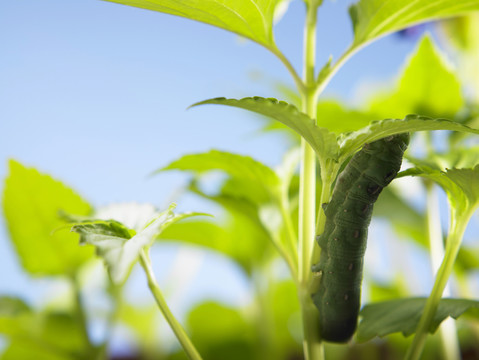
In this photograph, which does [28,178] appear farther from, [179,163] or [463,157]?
[463,157]

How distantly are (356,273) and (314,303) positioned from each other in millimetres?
35

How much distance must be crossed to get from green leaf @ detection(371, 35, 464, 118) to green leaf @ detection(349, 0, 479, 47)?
7.5 inches

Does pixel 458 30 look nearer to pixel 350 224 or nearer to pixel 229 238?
pixel 229 238

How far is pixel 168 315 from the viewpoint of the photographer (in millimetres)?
284

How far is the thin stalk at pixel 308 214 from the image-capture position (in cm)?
29

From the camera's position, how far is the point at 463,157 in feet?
1.19

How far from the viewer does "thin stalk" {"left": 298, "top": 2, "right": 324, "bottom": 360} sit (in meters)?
0.29

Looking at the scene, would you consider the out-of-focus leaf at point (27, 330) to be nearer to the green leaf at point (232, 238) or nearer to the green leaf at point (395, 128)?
the green leaf at point (232, 238)

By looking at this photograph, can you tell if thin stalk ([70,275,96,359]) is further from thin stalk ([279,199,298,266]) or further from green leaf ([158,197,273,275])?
thin stalk ([279,199,298,266])

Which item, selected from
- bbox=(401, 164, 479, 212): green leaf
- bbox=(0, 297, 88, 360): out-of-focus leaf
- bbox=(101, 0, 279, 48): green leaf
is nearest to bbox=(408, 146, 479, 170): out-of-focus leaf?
bbox=(401, 164, 479, 212): green leaf

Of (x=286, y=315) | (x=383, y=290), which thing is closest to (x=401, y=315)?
(x=383, y=290)

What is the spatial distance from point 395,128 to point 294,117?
5 cm

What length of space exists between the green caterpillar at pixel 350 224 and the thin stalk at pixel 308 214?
0.04 ft

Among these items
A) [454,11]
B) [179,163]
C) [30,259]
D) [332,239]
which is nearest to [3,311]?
[30,259]
